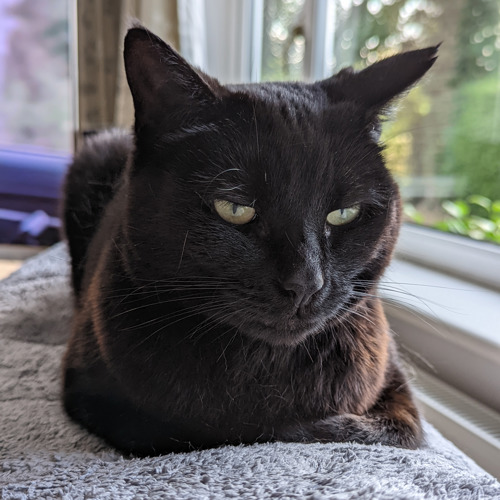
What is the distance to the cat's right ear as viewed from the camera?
0.61 meters

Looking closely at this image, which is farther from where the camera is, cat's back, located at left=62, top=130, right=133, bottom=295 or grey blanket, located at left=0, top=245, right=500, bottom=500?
cat's back, located at left=62, top=130, right=133, bottom=295

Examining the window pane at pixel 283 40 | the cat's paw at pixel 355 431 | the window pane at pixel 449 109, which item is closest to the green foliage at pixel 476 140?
the window pane at pixel 449 109

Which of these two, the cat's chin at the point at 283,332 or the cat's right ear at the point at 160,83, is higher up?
the cat's right ear at the point at 160,83

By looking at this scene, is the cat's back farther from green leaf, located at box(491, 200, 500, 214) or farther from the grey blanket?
green leaf, located at box(491, 200, 500, 214)

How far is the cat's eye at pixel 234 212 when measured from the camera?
24.5 inches

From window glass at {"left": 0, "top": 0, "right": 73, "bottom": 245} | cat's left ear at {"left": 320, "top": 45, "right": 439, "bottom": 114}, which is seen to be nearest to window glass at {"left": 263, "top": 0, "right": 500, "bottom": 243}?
cat's left ear at {"left": 320, "top": 45, "right": 439, "bottom": 114}

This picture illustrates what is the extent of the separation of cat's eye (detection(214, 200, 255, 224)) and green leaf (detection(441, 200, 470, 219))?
0.98m

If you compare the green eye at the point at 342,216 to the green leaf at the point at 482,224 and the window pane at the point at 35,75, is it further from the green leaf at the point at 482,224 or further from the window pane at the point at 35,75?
the window pane at the point at 35,75

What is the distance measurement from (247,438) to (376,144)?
0.42 m

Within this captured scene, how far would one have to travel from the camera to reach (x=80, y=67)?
222 centimetres

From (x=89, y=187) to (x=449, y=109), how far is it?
99cm

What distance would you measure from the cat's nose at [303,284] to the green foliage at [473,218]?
29.6 inches

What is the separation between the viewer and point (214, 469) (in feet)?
1.87

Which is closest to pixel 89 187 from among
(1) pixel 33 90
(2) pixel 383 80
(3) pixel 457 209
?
(2) pixel 383 80
